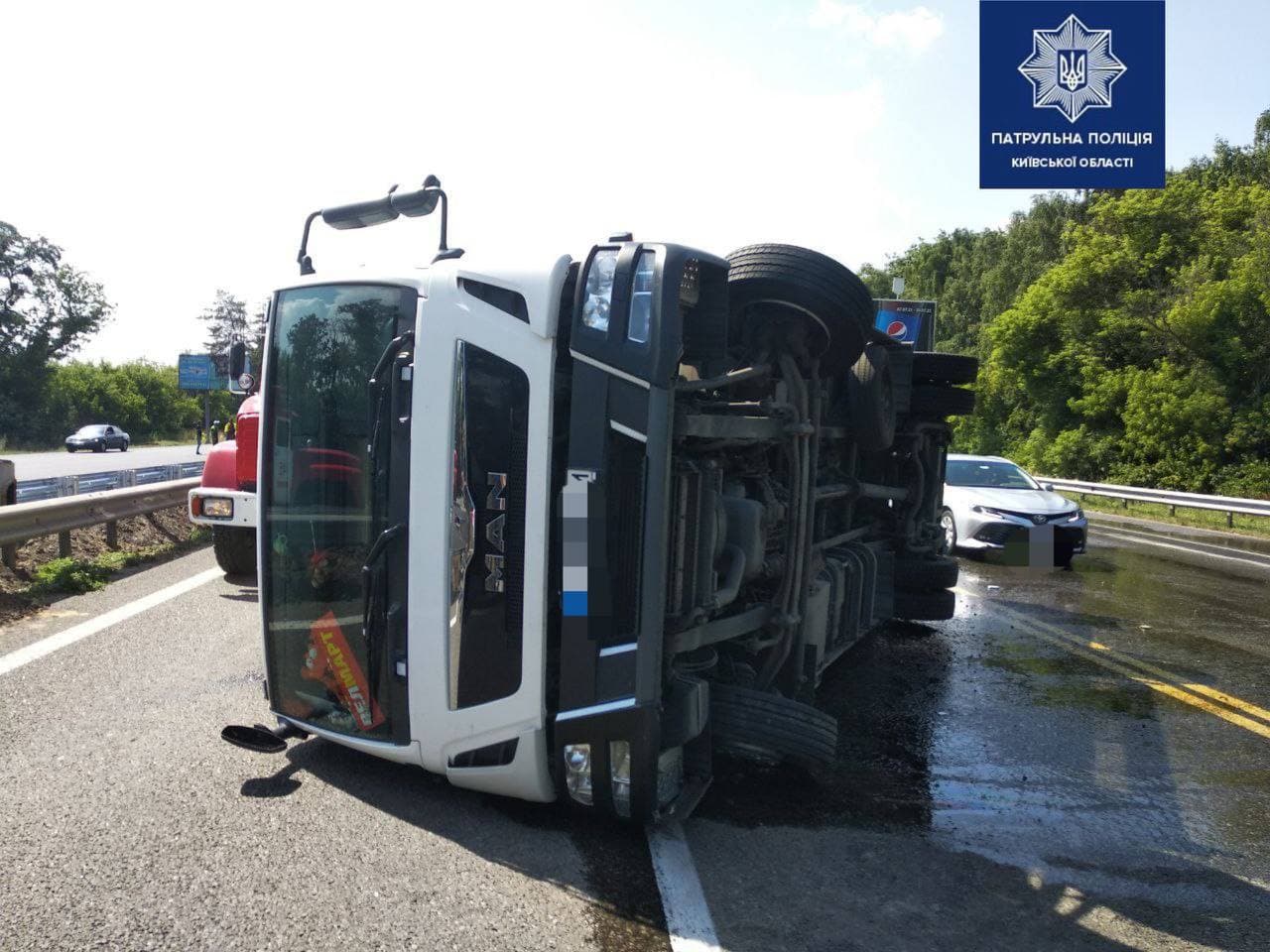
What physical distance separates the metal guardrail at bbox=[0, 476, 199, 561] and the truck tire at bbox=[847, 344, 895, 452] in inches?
266

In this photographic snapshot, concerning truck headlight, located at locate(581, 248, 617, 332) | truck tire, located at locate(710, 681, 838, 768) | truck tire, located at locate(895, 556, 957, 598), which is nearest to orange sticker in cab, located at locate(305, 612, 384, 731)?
truck tire, located at locate(710, 681, 838, 768)

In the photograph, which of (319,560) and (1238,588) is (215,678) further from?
(1238,588)

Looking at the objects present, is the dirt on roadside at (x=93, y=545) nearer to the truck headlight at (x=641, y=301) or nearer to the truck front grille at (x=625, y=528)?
the truck front grille at (x=625, y=528)

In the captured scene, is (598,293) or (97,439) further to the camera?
(97,439)

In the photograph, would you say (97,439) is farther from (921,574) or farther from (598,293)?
(598,293)

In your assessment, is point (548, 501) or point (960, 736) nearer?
point (548, 501)

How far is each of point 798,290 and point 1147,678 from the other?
14.5 ft

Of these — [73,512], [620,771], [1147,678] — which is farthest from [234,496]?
[1147,678]

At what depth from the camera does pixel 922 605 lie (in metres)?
7.84

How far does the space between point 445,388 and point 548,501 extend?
0.55 metres

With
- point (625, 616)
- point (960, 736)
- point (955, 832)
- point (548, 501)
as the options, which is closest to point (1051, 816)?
point (955, 832)

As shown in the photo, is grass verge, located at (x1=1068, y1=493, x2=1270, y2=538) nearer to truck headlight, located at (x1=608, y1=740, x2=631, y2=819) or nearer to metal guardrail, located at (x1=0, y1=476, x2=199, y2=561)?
metal guardrail, located at (x1=0, y1=476, x2=199, y2=561)

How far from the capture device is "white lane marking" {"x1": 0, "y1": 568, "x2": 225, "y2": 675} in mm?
6078

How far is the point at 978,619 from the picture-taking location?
9.33 m
